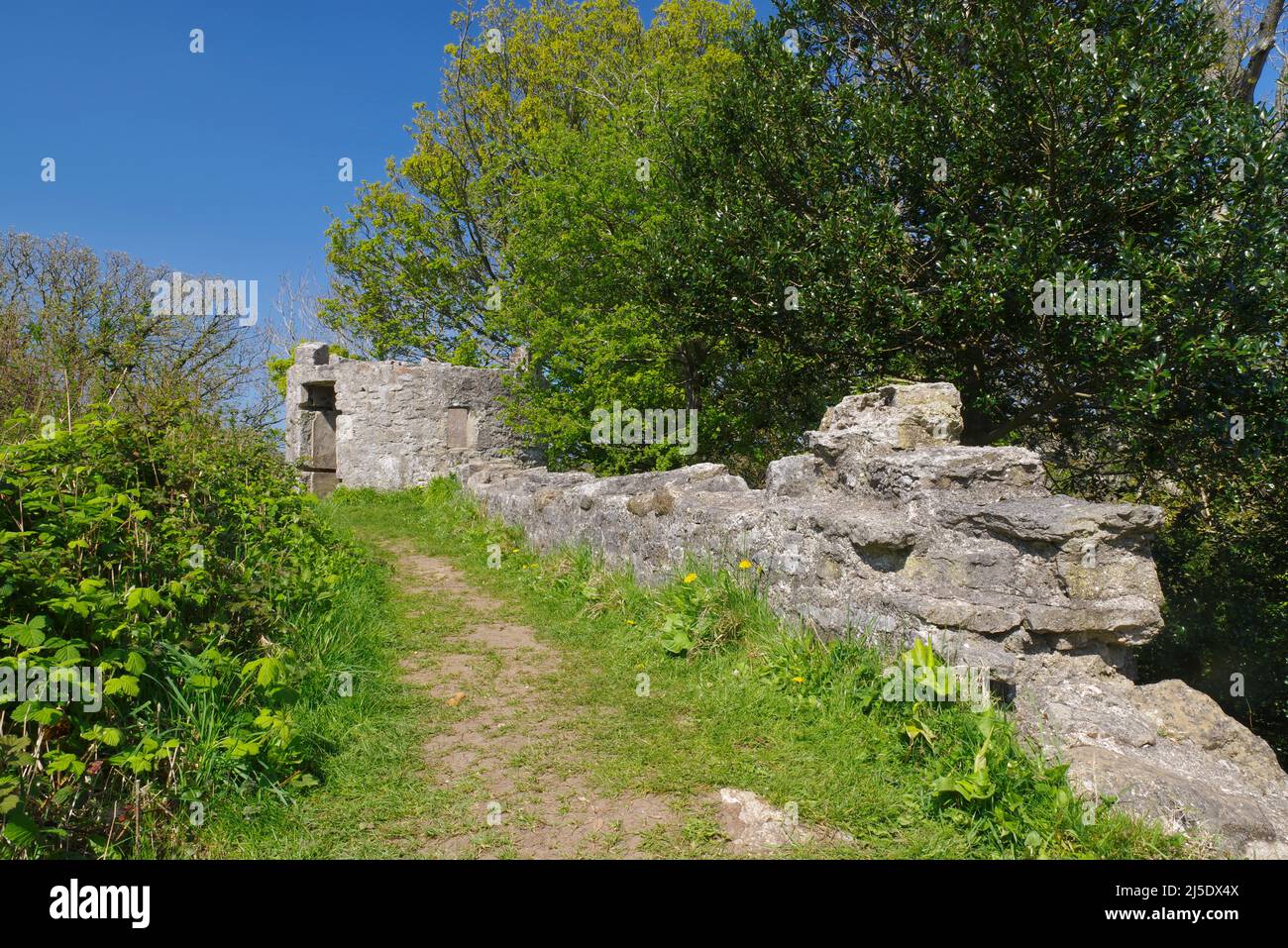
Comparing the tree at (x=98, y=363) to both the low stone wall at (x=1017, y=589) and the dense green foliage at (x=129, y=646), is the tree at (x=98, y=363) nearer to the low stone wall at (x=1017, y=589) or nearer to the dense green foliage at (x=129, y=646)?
the dense green foliage at (x=129, y=646)

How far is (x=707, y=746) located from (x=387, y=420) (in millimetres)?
14478

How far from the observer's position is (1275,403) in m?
7.42

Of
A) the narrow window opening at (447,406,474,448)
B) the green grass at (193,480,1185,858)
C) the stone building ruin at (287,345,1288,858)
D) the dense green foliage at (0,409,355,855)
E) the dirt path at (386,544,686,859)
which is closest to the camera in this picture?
the dense green foliage at (0,409,355,855)

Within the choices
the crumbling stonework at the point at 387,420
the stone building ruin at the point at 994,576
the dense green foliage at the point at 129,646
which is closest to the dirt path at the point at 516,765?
the dense green foliage at the point at 129,646

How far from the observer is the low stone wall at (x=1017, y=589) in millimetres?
3744

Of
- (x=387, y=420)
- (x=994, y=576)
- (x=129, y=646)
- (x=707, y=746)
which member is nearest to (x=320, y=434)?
(x=387, y=420)

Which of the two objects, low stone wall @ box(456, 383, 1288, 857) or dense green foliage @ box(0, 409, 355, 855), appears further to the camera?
low stone wall @ box(456, 383, 1288, 857)

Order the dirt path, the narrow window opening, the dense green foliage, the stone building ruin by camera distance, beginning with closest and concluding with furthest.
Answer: the dense green foliage < the dirt path < the stone building ruin < the narrow window opening

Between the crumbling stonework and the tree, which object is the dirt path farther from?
the crumbling stonework

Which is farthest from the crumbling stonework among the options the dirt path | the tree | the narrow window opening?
the dirt path

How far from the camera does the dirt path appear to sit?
3654 mm

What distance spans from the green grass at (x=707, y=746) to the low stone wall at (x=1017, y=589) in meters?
0.24

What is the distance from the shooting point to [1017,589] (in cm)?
464

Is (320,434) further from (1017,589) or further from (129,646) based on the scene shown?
(1017,589)
